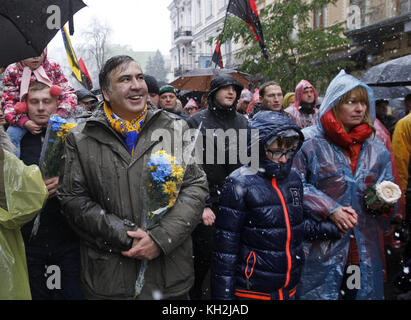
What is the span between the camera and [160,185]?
2117 millimetres

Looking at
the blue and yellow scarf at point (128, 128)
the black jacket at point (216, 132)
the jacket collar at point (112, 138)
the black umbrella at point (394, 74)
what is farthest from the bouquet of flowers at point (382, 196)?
the black umbrella at point (394, 74)

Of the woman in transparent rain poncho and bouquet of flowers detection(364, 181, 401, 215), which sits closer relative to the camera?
bouquet of flowers detection(364, 181, 401, 215)

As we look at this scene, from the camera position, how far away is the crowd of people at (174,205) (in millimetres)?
2180

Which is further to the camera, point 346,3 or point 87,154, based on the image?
point 346,3

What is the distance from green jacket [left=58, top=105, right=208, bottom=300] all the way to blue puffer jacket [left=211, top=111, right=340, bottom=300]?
0.24 m

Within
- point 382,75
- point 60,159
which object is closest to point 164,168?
point 60,159

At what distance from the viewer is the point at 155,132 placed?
233cm

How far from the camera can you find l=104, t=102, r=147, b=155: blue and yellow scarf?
232 centimetres

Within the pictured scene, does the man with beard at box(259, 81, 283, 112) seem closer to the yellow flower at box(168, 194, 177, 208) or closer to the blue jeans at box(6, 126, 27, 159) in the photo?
the yellow flower at box(168, 194, 177, 208)

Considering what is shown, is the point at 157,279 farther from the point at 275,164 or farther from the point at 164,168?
the point at 275,164

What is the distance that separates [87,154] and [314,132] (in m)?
1.72

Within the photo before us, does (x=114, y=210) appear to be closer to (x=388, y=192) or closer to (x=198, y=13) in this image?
(x=388, y=192)

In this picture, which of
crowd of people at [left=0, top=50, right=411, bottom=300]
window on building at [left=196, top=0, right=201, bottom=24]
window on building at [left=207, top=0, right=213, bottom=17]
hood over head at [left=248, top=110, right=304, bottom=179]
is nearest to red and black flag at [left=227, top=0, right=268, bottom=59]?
crowd of people at [left=0, top=50, right=411, bottom=300]

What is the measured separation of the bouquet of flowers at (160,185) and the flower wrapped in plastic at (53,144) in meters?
0.74
